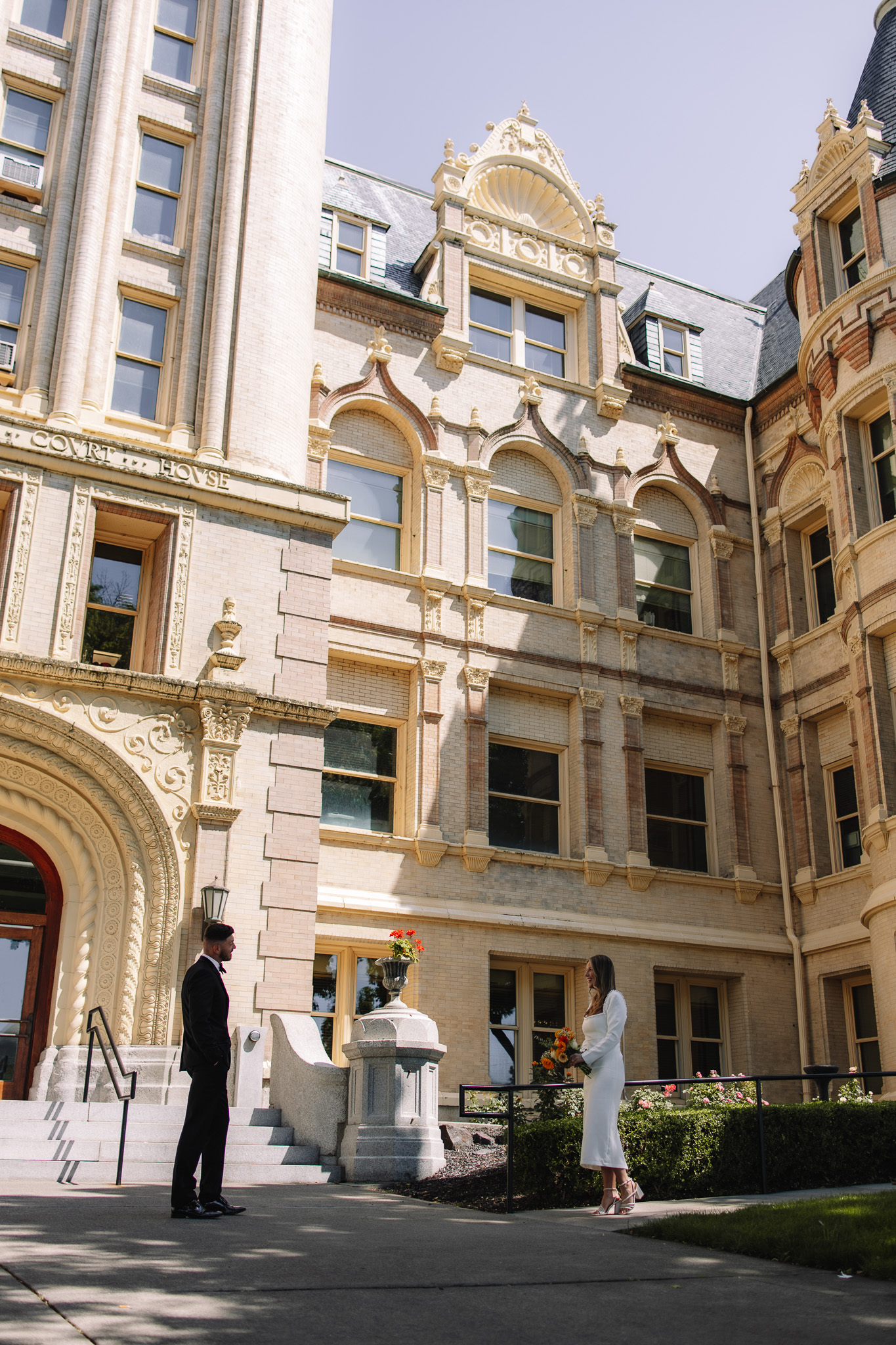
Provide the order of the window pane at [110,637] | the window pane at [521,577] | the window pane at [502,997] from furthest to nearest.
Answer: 1. the window pane at [521,577]
2. the window pane at [502,997]
3. the window pane at [110,637]

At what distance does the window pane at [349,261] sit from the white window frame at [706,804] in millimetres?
11284

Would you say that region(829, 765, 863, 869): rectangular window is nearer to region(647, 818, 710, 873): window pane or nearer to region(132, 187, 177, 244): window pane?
region(647, 818, 710, 873): window pane

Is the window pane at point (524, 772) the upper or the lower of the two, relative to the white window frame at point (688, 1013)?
upper

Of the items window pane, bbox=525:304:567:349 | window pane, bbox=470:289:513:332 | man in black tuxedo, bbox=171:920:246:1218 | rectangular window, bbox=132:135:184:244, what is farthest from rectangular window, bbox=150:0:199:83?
man in black tuxedo, bbox=171:920:246:1218

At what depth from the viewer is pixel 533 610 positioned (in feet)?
79.6

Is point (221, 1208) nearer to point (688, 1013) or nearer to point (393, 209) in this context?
point (688, 1013)

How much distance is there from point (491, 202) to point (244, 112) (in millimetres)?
7392

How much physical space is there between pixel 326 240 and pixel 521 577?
25.2 ft

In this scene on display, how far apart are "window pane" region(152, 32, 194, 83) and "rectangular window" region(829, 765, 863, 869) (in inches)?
683

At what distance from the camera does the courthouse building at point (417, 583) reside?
16.4m

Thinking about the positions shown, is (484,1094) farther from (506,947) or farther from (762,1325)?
(762,1325)

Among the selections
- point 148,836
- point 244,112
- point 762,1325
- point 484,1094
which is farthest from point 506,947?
point 762,1325

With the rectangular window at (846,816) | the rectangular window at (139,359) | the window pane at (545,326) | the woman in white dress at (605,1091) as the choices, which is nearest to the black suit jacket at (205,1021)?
the woman in white dress at (605,1091)

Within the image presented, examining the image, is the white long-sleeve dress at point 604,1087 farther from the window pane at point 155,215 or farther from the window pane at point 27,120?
the window pane at point 27,120
